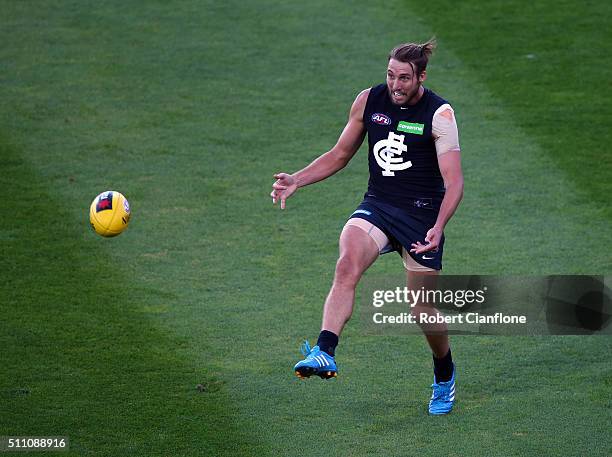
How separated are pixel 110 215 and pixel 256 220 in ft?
7.47

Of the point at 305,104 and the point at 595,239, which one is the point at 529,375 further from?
the point at 305,104

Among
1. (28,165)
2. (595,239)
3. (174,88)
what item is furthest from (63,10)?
(595,239)

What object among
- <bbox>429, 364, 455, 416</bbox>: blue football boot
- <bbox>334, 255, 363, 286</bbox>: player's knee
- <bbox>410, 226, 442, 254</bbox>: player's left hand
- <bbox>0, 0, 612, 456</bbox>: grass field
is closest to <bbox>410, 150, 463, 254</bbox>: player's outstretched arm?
<bbox>410, 226, 442, 254</bbox>: player's left hand

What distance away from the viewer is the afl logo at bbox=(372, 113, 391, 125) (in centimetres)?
769

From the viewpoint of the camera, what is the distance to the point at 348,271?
722 centimetres

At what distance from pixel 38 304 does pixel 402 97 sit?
3594mm

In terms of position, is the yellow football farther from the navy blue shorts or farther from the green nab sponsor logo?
the green nab sponsor logo

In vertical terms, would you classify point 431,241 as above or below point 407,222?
below

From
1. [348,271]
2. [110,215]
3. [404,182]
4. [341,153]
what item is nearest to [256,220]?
[110,215]

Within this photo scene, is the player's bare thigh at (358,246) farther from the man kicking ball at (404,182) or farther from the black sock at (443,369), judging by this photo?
the black sock at (443,369)

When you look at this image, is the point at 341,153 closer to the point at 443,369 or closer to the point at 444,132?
the point at 444,132

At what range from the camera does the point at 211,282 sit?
9633mm

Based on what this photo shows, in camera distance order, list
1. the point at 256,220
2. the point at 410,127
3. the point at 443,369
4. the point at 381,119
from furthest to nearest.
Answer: the point at 256,220
the point at 443,369
the point at 381,119
the point at 410,127

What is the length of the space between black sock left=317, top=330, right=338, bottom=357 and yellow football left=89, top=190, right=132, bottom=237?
7.74 feet
